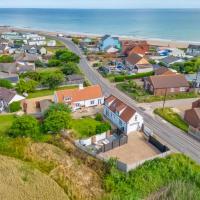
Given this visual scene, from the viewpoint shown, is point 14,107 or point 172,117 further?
point 14,107

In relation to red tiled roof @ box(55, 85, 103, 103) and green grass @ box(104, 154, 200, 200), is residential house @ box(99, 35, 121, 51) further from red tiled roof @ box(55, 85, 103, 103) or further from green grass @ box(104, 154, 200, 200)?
green grass @ box(104, 154, 200, 200)

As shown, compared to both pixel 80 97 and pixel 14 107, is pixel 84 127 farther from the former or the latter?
pixel 14 107

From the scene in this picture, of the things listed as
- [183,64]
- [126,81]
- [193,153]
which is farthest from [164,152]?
[183,64]

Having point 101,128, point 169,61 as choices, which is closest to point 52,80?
point 101,128

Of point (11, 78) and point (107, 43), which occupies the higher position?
point (107, 43)

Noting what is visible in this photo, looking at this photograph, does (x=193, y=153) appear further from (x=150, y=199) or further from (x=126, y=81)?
(x=126, y=81)

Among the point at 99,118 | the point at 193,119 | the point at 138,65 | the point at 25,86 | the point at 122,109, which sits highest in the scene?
the point at 138,65

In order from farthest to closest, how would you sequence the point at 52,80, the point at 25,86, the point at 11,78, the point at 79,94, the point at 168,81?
the point at 11,78 < the point at 52,80 < the point at 168,81 < the point at 25,86 < the point at 79,94
